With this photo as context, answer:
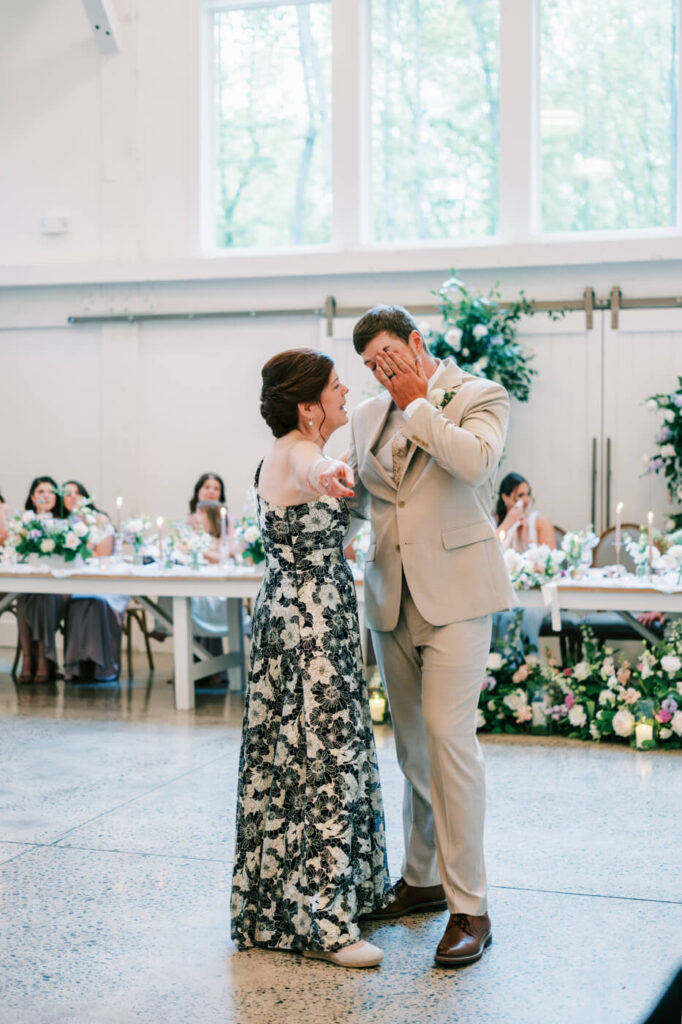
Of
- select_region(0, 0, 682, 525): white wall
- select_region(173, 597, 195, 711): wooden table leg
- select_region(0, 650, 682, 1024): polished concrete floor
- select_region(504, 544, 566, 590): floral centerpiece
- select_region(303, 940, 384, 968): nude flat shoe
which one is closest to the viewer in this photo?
select_region(0, 650, 682, 1024): polished concrete floor

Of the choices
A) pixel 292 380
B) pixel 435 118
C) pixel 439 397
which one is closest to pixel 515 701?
pixel 439 397

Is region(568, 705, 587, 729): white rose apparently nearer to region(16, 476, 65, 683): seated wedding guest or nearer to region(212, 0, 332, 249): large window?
region(16, 476, 65, 683): seated wedding guest

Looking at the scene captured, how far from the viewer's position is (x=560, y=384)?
9023 millimetres

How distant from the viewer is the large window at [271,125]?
32.4ft

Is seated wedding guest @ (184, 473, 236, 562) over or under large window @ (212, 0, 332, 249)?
under

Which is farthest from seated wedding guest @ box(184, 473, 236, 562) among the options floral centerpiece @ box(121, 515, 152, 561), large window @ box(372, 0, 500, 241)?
large window @ box(372, 0, 500, 241)

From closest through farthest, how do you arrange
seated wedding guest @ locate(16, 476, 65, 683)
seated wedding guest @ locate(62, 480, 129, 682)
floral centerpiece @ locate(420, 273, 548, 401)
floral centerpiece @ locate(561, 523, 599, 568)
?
floral centerpiece @ locate(561, 523, 599, 568)
seated wedding guest @ locate(62, 480, 129, 682)
seated wedding guest @ locate(16, 476, 65, 683)
floral centerpiece @ locate(420, 273, 548, 401)

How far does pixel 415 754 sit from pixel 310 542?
715 mm

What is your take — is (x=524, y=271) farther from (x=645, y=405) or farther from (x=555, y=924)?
(x=555, y=924)

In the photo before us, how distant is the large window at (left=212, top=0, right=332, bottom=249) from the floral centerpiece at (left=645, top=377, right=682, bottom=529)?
310 centimetres

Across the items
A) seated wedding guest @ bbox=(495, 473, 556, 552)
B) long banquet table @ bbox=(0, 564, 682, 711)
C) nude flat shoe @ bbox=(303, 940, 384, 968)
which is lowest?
nude flat shoe @ bbox=(303, 940, 384, 968)

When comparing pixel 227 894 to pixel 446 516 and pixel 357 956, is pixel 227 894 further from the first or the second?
pixel 446 516

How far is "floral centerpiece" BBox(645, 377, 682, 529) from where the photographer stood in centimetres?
834

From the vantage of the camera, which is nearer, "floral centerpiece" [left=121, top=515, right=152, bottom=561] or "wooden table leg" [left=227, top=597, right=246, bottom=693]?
"floral centerpiece" [left=121, top=515, right=152, bottom=561]
